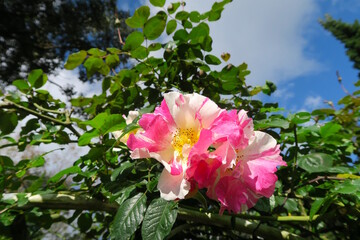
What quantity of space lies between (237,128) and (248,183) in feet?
0.27

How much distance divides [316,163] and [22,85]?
787mm

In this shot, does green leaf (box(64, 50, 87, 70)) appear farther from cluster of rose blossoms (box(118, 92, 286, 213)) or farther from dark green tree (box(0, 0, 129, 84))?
dark green tree (box(0, 0, 129, 84))

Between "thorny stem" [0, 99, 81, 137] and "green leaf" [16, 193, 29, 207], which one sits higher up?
"thorny stem" [0, 99, 81, 137]

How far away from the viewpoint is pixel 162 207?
442 mm

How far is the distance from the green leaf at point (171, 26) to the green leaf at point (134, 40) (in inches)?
3.9

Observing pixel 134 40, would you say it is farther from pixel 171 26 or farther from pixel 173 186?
pixel 173 186

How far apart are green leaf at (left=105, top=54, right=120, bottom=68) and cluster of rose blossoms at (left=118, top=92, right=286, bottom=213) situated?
0.38m

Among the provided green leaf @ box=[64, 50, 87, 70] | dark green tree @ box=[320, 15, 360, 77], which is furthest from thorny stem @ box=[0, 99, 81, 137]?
dark green tree @ box=[320, 15, 360, 77]

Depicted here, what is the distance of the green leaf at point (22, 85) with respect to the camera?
2.75 ft

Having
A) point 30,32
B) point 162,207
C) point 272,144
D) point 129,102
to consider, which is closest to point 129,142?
point 162,207

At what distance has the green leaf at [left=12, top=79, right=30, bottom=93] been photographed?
838 millimetres

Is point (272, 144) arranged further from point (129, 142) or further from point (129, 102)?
point (129, 102)

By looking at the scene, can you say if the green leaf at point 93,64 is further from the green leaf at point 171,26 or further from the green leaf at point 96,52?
the green leaf at point 171,26

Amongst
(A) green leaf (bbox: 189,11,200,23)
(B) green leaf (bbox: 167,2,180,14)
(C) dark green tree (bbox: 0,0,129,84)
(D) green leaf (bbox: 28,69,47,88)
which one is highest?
(C) dark green tree (bbox: 0,0,129,84)
